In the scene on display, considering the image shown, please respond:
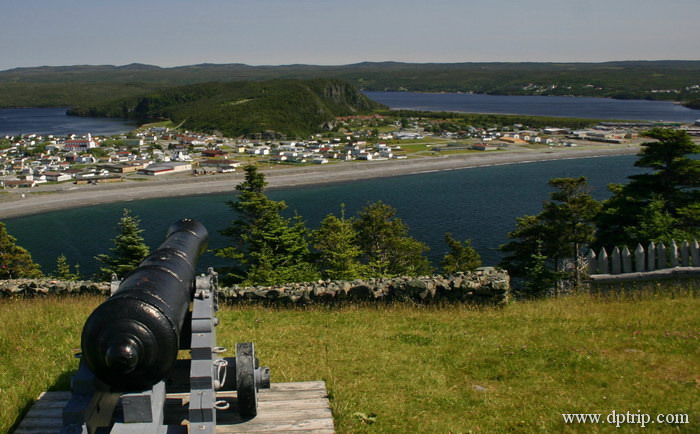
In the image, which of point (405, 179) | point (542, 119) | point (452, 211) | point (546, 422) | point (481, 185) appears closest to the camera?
point (546, 422)

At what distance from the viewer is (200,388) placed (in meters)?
3.61

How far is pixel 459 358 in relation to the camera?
547 centimetres

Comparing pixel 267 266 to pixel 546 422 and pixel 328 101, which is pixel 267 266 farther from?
pixel 328 101

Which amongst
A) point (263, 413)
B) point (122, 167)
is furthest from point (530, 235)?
point (122, 167)

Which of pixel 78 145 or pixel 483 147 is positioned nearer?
pixel 483 147

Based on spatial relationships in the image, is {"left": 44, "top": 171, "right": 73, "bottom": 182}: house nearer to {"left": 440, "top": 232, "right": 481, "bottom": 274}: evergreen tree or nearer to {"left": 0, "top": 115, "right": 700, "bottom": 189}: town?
{"left": 0, "top": 115, "right": 700, "bottom": 189}: town

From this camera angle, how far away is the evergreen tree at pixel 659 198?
11891mm

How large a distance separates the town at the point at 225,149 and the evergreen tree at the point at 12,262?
133ft

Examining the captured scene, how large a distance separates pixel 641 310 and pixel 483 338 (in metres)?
2.07

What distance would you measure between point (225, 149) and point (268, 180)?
36327 millimetres

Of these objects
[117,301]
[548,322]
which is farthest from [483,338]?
[117,301]

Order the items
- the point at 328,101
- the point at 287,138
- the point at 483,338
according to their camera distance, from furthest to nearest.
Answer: the point at 328,101 < the point at 287,138 < the point at 483,338

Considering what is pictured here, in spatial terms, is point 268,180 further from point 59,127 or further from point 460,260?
point 59,127
